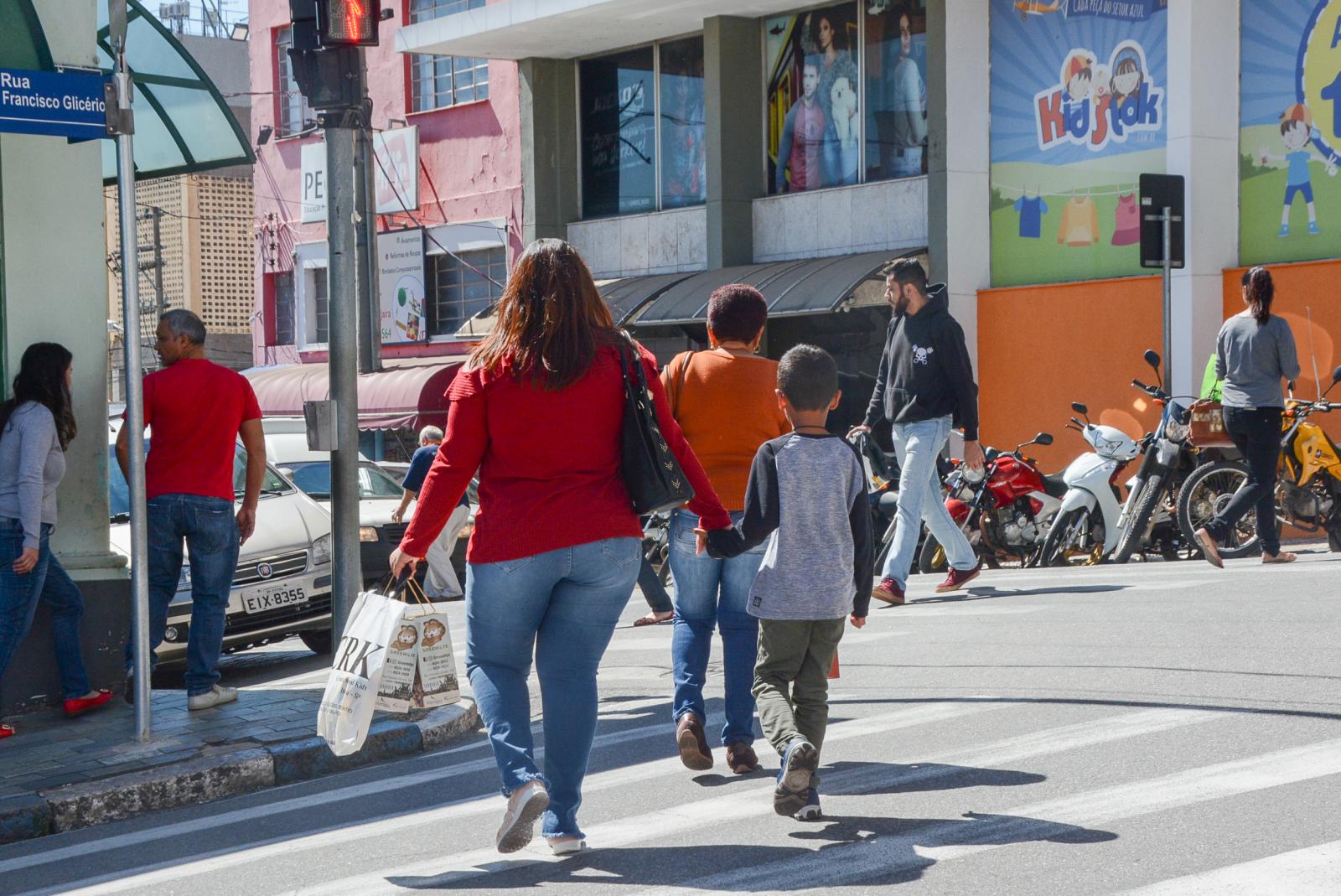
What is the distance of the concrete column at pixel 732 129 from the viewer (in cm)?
2159

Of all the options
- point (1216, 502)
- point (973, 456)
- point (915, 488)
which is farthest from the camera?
point (1216, 502)

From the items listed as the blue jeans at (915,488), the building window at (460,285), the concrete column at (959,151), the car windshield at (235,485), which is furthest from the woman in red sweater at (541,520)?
the building window at (460,285)

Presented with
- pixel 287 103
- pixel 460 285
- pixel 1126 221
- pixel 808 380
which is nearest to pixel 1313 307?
pixel 1126 221

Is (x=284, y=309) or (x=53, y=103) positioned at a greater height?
(x=53, y=103)

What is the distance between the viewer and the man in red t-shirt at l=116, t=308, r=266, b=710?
779cm

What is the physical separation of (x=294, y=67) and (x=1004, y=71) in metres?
12.5

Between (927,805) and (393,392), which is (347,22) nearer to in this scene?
(927,805)

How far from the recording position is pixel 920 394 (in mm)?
9953

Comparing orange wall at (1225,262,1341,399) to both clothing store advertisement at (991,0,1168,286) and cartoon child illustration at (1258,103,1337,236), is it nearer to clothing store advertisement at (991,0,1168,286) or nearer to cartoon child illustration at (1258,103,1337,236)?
cartoon child illustration at (1258,103,1337,236)

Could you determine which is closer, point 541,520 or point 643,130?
point 541,520

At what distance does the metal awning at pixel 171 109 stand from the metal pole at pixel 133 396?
3.23 meters

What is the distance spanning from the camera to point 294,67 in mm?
8164

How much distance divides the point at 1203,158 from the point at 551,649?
13.4 metres

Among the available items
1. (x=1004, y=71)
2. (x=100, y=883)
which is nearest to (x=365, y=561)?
(x=100, y=883)
